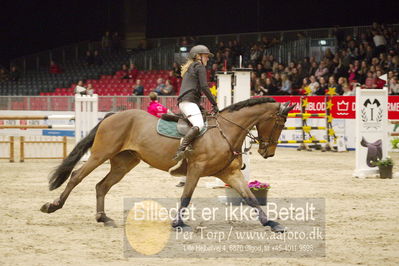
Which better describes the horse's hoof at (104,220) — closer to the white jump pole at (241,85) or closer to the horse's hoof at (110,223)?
the horse's hoof at (110,223)

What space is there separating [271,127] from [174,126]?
124cm

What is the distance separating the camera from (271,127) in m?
8.67

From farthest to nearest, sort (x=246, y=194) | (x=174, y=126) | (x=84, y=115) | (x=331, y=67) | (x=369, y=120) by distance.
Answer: (x=331, y=67) → (x=84, y=115) → (x=369, y=120) → (x=174, y=126) → (x=246, y=194)

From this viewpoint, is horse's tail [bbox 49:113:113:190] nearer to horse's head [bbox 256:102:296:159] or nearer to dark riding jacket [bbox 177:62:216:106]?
dark riding jacket [bbox 177:62:216:106]

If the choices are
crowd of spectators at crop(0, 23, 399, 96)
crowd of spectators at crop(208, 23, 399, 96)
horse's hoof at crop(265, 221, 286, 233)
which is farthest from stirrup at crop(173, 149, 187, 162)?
crowd of spectators at crop(208, 23, 399, 96)

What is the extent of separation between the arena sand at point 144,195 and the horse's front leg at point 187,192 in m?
0.71

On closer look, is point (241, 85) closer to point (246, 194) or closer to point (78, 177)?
point (246, 194)

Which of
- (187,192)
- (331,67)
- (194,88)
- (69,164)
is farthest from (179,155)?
(331,67)

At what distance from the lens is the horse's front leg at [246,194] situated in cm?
795

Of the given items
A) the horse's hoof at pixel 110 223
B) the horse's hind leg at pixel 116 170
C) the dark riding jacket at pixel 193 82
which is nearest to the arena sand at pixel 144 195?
the horse's hoof at pixel 110 223

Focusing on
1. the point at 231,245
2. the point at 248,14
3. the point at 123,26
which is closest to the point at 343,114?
the point at 248,14

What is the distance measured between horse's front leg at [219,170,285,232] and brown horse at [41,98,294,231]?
12mm

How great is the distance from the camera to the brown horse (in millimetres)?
8359

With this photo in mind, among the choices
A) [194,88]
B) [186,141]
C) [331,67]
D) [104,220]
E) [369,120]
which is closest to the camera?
[186,141]
